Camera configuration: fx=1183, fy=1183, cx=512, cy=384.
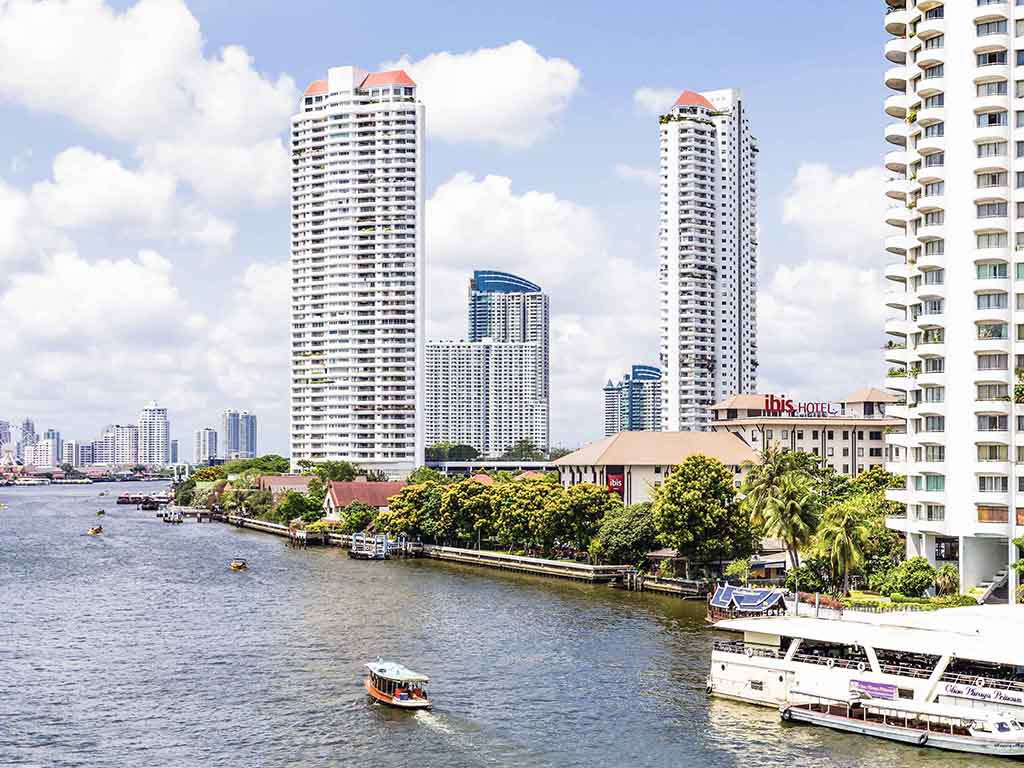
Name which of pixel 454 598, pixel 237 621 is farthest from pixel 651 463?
pixel 237 621

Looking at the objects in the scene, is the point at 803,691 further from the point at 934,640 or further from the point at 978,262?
the point at 978,262

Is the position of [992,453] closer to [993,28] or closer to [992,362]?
[992,362]

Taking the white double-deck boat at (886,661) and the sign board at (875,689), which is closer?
the white double-deck boat at (886,661)

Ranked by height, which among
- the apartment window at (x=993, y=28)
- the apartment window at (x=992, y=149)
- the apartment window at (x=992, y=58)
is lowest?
the apartment window at (x=992, y=149)

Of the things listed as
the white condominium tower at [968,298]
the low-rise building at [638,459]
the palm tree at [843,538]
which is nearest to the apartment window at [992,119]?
the white condominium tower at [968,298]

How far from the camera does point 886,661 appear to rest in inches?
2788

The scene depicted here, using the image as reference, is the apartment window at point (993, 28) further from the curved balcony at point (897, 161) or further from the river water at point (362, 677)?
the river water at point (362, 677)

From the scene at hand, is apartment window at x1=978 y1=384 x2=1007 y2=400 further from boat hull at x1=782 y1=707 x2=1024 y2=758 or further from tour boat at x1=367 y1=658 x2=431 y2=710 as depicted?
tour boat at x1=367 y1=658 x2=431 y2=710

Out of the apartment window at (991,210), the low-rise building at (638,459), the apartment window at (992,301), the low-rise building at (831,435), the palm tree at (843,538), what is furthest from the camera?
the low-rise building at (831,435)

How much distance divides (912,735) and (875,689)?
4564mm

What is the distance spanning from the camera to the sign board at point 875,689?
67.0 m

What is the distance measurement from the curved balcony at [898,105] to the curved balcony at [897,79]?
4.17 ft

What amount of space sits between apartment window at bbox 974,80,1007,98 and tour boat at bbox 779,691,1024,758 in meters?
61.4

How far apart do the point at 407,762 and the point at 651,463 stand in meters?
106
